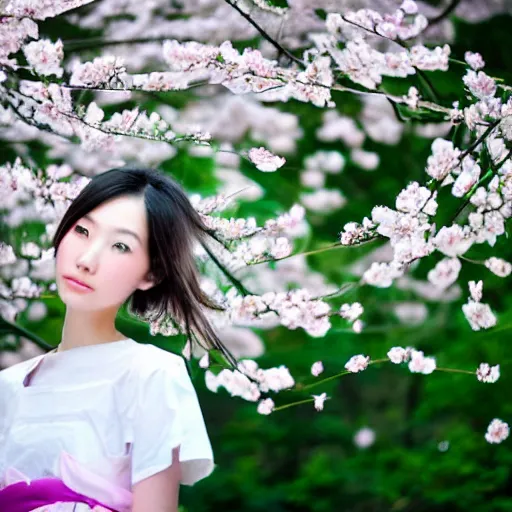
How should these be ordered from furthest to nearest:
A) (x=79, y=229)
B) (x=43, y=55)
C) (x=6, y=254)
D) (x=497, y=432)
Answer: (x=6, y=254) → (x=497, y=432) → (x=43, y=55) → (x=79, y=229)

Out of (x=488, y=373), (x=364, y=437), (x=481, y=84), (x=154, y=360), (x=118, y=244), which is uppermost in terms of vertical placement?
(x=481, y=84)

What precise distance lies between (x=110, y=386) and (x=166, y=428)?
0.15 meters

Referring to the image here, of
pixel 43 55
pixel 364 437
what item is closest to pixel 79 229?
pixel 43 55

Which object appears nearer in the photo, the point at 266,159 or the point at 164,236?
the point at 164,236

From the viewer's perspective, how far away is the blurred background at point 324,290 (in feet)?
10.1

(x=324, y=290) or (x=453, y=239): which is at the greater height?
(x=453, y=239)

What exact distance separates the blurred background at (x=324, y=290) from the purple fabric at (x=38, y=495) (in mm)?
1312

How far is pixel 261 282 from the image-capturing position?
3.47m

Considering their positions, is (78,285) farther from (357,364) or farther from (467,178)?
(467,178)

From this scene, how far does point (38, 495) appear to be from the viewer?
1455 millimetres

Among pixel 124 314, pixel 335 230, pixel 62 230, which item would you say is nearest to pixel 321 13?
pixel 335 230

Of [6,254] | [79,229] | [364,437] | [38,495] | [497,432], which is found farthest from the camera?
[364,437]

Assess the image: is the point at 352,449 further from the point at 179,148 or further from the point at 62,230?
the point at 62,230

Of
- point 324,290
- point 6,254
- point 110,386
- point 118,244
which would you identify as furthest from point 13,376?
point 324,290
